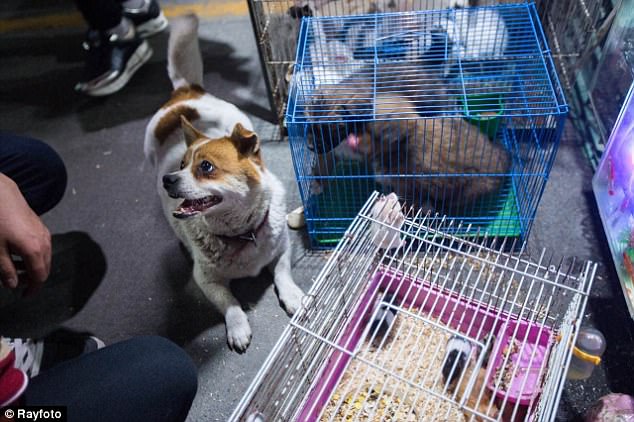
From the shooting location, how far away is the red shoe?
2.92 ft

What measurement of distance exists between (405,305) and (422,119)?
1.98 feet

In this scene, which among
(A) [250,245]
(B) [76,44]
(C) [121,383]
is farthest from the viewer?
(B) [76,44]

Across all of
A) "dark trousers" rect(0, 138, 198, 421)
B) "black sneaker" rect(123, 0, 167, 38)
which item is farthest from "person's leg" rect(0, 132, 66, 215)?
"black sneaker" rect(123, 0, 167, 38)

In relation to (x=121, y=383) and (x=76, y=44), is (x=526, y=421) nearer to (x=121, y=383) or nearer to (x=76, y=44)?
(x=121, y=383)

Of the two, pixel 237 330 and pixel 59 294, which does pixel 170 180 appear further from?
pixel 59 294

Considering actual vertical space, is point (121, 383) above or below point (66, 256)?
above

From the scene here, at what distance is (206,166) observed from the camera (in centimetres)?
141

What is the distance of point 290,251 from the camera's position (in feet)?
6.08

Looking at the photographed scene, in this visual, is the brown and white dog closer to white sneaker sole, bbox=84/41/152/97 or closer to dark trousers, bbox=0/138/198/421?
dark trousers, bbox=0/138/198/421

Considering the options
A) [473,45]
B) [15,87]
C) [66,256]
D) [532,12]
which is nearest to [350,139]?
[473,45]

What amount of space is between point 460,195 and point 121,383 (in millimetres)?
1295

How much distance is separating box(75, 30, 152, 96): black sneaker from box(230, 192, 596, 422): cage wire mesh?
83.8 inches

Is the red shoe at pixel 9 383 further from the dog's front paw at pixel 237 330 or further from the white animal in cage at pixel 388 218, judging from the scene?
the white animal in cage at pixel 388 218

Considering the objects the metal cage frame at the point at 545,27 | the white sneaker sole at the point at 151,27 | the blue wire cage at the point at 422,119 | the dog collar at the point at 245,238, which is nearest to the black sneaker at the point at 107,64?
the white sneaker sole at the point at 151,27
